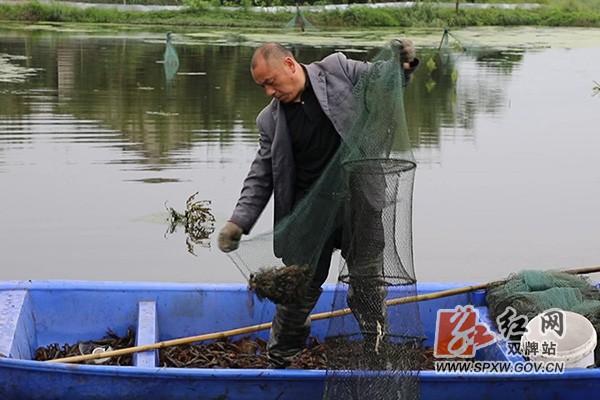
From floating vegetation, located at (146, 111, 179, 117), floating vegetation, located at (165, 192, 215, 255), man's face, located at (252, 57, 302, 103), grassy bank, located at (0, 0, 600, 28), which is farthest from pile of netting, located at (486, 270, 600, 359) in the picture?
grassy bank, located at (0, 0, 600, 28)

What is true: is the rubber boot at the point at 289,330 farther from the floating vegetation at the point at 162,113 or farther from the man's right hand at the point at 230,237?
the floating vegetation at the point at 162,113

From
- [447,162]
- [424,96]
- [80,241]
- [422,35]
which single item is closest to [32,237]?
[80,241]

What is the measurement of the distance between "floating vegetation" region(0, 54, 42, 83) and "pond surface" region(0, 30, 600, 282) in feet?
0.19

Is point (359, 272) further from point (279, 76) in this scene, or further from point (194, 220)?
point (194, 220)

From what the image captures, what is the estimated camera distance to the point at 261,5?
36.9 m

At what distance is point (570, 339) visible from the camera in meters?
4.89

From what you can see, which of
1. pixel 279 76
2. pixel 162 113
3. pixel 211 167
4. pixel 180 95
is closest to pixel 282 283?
pixel 279 76

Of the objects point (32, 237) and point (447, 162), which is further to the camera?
point (447, 162)

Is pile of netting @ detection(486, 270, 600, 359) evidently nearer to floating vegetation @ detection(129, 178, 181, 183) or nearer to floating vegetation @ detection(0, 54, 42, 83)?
floating vegetation @ detection(129, 178, 181, 183)

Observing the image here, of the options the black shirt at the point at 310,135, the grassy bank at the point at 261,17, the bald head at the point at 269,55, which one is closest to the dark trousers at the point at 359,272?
the black shirt at the point at 310,135

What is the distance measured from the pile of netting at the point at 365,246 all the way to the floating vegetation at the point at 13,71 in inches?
514

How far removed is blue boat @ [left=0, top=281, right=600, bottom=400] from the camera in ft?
14.9

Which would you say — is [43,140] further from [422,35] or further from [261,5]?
[261,5]

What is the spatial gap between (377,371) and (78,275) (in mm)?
3475
